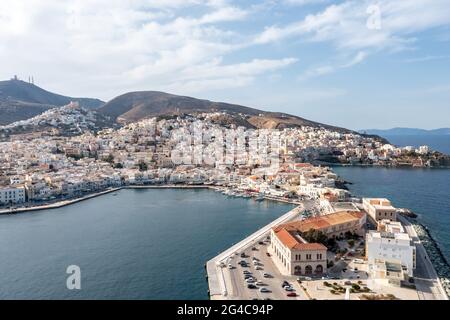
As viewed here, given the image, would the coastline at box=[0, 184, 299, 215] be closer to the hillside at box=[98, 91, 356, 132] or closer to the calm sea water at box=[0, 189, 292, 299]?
the calm sea water at box=[0, 189, 292, 299]

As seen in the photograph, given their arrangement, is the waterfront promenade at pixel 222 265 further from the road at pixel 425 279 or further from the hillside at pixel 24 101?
the hillside at pixel 24 101

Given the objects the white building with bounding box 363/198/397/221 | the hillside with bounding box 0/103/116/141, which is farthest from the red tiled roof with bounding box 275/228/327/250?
the hillside with bounding box 0/103/116/141

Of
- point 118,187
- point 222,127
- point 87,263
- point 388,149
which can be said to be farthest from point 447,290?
point 222,127

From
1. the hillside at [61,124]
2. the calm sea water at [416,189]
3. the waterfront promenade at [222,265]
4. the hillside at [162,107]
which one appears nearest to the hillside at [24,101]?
the hillside at [61,124]

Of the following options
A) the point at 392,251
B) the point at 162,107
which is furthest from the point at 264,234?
the point at 162,107

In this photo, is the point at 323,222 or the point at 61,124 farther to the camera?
the point at 61,124

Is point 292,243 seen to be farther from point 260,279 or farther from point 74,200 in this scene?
point 74,200
